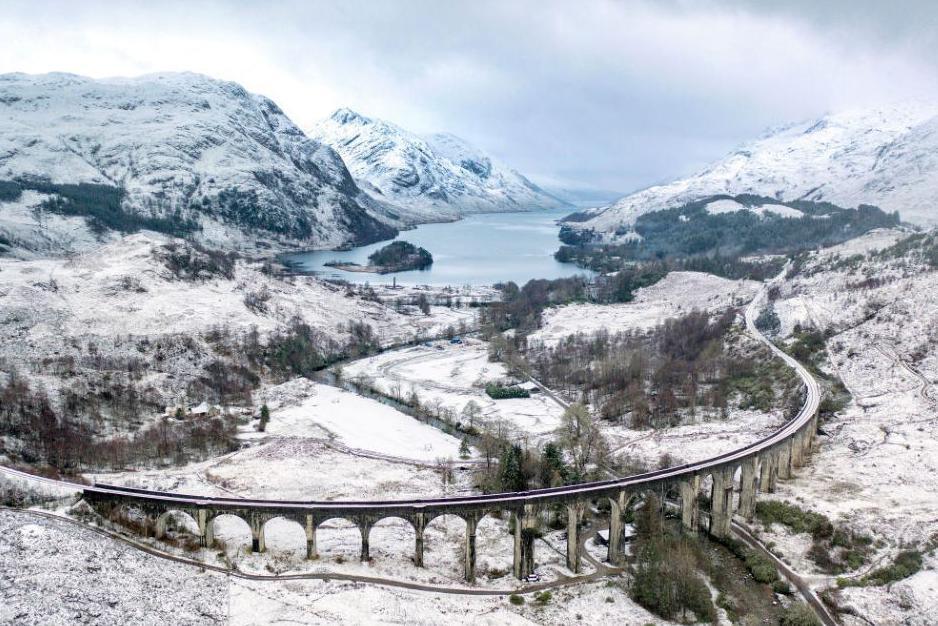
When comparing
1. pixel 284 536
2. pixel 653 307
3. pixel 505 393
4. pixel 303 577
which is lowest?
pixel 303 577

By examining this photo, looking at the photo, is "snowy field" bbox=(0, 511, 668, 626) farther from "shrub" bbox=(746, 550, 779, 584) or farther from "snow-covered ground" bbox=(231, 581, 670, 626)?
"shrub" bbox=(746, 550, 779, 584)

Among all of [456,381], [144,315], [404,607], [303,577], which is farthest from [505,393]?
[144,315]

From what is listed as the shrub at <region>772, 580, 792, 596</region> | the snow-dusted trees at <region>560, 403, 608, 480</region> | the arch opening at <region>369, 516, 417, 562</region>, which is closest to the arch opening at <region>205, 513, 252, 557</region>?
the arch opening at <region>369, 516, 417, 562</region>

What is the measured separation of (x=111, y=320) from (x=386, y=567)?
7577 centimetres

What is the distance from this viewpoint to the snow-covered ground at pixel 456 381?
9019 cm

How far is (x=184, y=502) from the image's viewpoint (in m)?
47.6

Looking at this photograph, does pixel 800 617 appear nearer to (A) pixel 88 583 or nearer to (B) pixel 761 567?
(B) pixel 761 567

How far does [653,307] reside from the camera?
155m

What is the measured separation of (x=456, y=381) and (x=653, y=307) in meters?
64.7

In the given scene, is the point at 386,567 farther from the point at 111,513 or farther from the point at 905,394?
the point at 905,394

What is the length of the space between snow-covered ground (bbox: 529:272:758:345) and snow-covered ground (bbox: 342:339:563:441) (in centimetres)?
1858

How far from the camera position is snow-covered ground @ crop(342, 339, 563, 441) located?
90.2 meters

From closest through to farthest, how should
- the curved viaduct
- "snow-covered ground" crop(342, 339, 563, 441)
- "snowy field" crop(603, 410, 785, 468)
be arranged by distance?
1. the curved viaduct
2. "snowy field" crop(603, 410, 785, 468)
3. "snow-covered ground" crop(342, 339, 563, 441)

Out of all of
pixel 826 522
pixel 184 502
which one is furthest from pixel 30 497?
pixel 826 522
